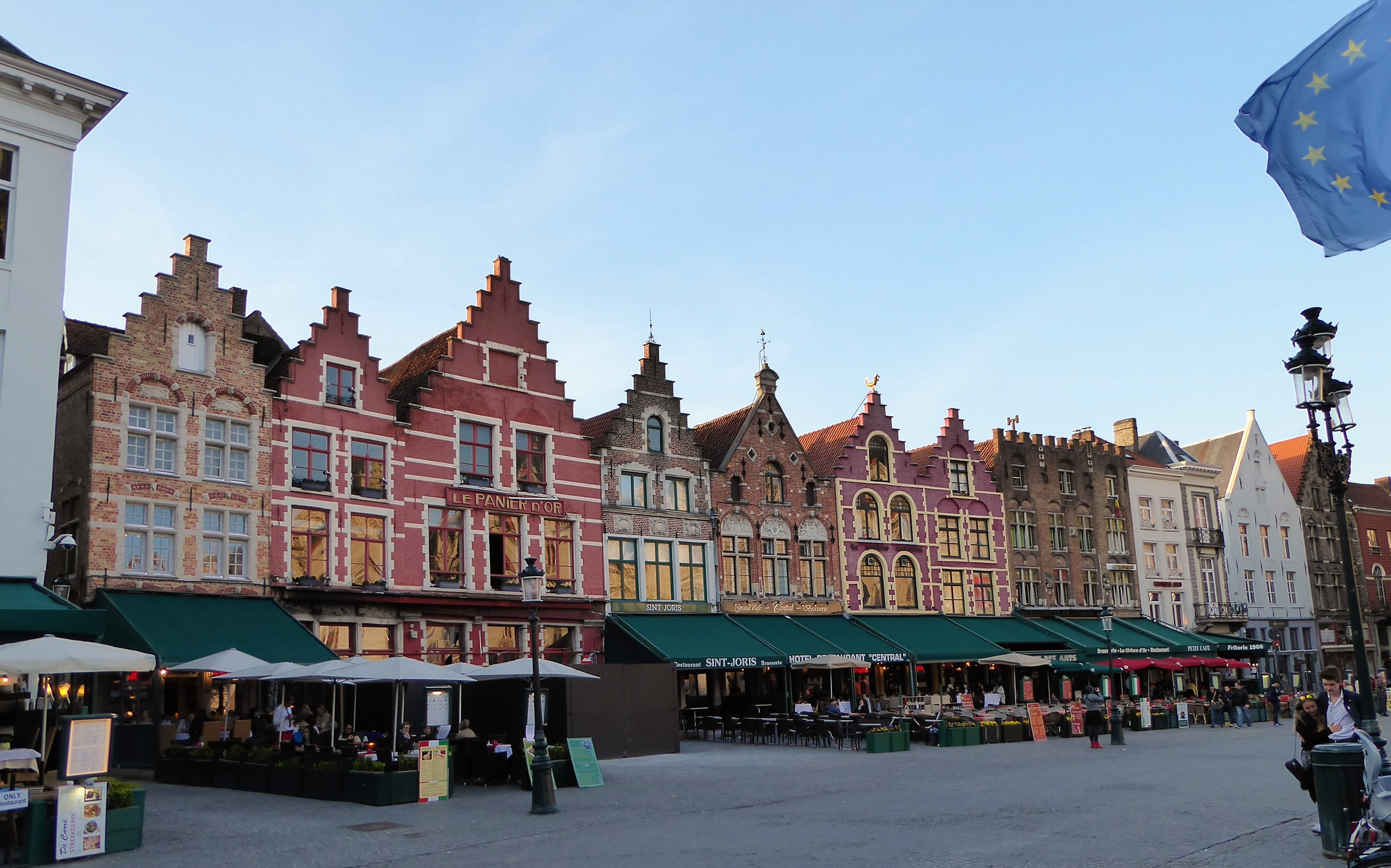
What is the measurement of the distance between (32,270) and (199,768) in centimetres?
946

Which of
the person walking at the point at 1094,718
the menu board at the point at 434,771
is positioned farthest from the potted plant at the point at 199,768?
the person walking at the point at 1094,718

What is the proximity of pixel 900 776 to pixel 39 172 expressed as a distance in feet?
61.0

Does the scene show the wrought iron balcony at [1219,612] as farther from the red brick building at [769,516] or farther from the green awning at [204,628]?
the green awning at [204,628]

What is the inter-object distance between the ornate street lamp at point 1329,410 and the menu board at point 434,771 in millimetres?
13409

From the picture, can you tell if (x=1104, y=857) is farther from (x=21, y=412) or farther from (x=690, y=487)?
(x=690, y=487)

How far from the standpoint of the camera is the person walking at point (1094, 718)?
2770 cm

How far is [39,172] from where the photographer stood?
65.4 ft

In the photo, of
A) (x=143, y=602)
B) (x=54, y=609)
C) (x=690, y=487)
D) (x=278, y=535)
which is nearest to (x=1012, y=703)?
(x=690, y=487)

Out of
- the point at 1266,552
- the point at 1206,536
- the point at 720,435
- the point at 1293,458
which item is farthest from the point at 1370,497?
the point at 720,435

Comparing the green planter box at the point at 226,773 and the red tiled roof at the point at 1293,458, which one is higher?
the red tiled roof at the point at 1293,458

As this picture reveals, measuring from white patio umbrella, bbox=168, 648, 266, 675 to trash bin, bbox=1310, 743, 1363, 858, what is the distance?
18181 mm

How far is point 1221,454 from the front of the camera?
57.6 metres

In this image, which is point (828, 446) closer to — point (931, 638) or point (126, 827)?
point (931, 638)

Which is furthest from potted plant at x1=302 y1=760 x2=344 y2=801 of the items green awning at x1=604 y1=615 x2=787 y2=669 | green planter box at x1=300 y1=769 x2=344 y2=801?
green awning at x1=604 y1=615 x2=787 y2=669
